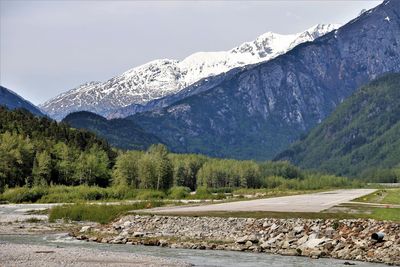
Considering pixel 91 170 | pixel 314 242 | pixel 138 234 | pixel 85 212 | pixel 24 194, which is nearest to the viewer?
pixel 314 242

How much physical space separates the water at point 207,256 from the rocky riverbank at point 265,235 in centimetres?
207

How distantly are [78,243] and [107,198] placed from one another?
88066mm

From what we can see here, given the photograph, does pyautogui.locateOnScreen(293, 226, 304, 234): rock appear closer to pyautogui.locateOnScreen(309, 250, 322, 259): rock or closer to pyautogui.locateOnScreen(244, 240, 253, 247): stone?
pyautogui.locateOnScreen(244, 240, 253, 247): stone

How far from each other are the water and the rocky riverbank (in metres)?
2.07

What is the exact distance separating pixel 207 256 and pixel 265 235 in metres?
10.4

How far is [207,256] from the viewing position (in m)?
55.0

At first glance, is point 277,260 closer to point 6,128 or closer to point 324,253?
point 324,253

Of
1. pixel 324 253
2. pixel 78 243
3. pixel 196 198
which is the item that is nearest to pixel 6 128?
pixel 196 198

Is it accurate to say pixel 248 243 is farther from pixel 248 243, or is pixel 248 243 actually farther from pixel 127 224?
pixel 127 224

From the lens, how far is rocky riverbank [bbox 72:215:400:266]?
54938mm

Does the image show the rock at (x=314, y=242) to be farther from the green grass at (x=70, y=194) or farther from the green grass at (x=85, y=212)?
the green grass at (x=70, y=194)

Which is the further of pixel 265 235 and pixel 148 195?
pixel 148 195

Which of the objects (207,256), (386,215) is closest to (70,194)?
(386,215)

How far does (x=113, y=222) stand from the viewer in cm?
7906
